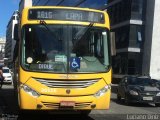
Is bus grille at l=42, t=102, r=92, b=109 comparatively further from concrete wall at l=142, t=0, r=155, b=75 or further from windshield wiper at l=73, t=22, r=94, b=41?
concrete wall at l=142, t=0, r=155, b=75

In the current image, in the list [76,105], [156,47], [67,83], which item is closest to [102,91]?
[76,105]

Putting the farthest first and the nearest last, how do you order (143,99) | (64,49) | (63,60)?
1. (143,99)
2. (64,49)
3. (63,60)

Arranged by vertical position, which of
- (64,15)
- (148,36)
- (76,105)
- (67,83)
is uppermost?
(64,15)

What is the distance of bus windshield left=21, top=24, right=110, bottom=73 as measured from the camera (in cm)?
1207

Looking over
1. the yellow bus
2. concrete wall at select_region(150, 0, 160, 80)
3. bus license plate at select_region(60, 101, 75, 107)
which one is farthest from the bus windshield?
concrete wall at select_region(150, 0, 160, 80)

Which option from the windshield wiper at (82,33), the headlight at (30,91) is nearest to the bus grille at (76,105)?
the headlight at (30,91)

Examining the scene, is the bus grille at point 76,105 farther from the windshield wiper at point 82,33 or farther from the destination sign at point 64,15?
the destination sign at point 64,15

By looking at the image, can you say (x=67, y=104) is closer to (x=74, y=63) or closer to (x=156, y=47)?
(x=74, y=63)

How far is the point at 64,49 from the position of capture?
12.2 metres

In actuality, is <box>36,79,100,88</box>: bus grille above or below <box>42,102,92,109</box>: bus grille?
above

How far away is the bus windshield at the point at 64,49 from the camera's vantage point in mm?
12070

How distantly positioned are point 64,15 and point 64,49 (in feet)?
3.42

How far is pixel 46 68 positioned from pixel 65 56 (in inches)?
24.9

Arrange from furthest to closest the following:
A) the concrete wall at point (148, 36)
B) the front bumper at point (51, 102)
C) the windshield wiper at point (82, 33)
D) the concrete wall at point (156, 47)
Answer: the concrete wall at point (148, 36)
the concrete wall at point (156, 47)
the windshield wiper at point (82, 33)
the front bumper at point (51, 102)
